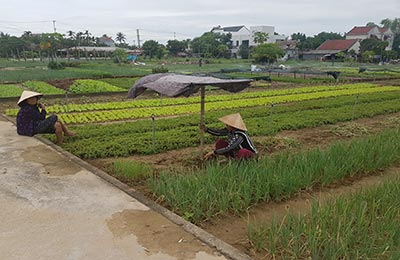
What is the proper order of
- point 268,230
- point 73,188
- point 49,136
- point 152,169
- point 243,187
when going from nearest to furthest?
point 268,230 < point 243,187 < point 73,188 < point 152,169 < point 49,136

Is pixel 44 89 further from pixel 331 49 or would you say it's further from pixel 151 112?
pixel 331 49

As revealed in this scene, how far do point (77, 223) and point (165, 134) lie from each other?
460cm

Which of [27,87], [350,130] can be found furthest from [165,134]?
[27,87]

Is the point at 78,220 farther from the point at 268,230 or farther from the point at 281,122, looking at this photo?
the point at 281,122

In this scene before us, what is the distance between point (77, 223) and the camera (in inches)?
156

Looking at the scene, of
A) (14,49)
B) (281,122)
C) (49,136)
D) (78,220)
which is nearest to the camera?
(78,220)

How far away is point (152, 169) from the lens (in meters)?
6.00

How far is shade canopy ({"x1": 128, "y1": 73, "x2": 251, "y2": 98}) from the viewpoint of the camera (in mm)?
5270

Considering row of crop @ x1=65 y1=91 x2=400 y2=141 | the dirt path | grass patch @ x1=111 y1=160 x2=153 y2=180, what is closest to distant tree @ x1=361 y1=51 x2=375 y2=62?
row of crop @ x1=65 y1=91 x2=400 y2=141

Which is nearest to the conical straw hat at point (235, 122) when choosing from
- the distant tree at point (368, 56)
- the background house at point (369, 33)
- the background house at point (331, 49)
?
the distant tree at point (368, 56)

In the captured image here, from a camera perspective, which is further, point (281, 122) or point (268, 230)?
point (281, 122)

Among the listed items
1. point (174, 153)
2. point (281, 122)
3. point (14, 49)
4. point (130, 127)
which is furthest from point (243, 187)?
point (14, 49)

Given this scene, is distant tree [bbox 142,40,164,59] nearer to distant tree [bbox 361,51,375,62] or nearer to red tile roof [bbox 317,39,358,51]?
red tile roof [bbox 317,39,358,51]

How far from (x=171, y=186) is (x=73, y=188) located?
Answer: 1.53 metres
